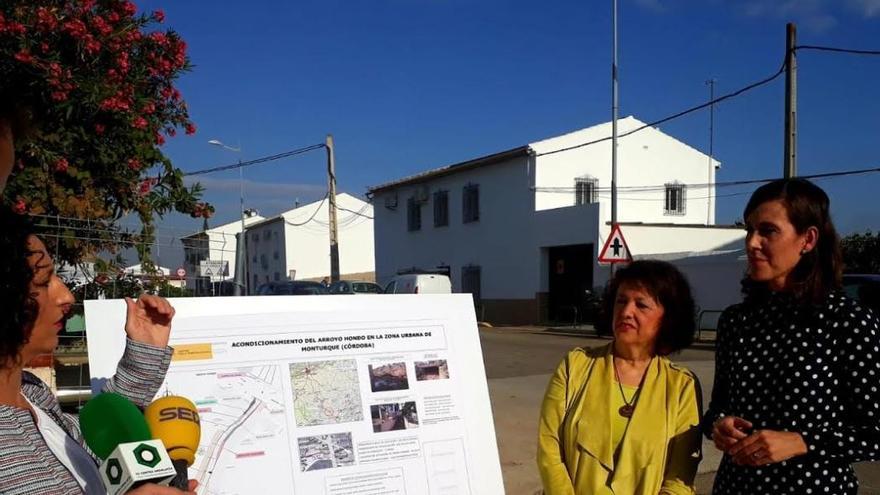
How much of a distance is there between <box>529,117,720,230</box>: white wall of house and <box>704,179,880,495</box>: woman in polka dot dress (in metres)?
21.9

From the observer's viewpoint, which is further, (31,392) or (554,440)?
(554,440)

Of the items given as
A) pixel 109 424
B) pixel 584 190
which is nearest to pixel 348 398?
pixel 109 424

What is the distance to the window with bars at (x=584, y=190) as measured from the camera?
24.7 meters

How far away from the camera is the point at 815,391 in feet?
6.53

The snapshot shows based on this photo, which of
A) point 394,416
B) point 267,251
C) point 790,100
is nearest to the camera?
point 394,416

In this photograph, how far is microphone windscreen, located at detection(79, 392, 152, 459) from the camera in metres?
1.31

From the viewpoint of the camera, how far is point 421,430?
88.1 inches

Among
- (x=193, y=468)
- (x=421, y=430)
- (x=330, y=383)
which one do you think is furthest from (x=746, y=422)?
(x=193, y=468)

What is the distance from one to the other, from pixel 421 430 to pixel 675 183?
25.4m

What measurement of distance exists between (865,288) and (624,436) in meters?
9.41

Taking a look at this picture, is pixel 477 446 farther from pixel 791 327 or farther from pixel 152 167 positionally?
pixel 152 167

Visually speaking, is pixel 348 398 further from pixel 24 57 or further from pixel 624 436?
pixel 24 57

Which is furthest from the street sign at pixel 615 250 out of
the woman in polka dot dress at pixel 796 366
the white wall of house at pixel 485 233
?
the woman in polka dot dress at pixel 796 366

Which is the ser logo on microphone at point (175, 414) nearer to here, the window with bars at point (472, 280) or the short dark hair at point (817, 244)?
the short dark hair at point (817, 244)
